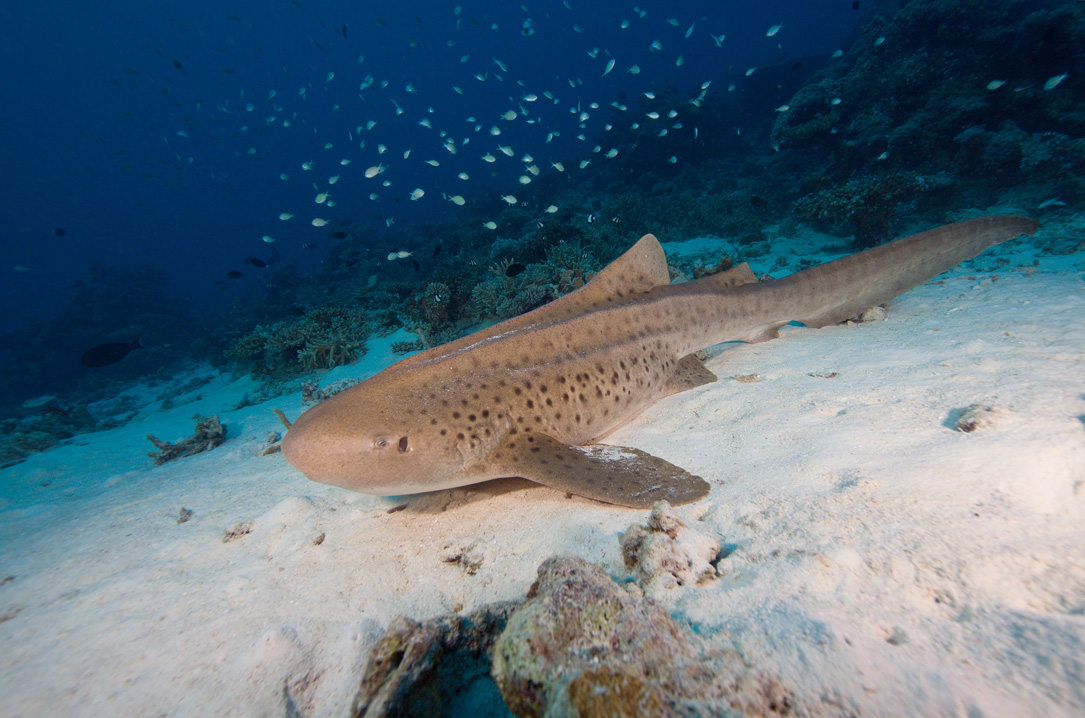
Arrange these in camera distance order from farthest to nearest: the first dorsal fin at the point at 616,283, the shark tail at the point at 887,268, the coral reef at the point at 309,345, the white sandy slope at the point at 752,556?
the coral reef at the point at 309,345 → the shark tail at the point at 887,268 → the first dorsal fin at the point at 616,283 → the white sandy slope at the point at 752,556

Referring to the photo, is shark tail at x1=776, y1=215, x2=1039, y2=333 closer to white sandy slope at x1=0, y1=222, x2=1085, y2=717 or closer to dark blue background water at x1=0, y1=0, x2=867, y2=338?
white sandy slope at x1=0, y1=222, x2=1085, y2=717

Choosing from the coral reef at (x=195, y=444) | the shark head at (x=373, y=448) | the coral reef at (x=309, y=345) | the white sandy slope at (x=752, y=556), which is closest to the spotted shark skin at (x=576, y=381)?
the shark head at (x=373, y=448)

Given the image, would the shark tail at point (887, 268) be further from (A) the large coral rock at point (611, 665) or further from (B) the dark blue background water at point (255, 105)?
(B) the dark blue background water at point (255, 105)

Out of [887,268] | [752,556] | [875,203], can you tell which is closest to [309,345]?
[752,556]

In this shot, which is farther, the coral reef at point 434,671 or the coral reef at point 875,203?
the coral reef at point 875,203

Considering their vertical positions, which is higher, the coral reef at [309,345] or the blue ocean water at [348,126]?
the blue ocean water at [348,126]

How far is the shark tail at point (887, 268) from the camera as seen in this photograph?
5641 mm

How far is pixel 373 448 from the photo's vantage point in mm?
3041

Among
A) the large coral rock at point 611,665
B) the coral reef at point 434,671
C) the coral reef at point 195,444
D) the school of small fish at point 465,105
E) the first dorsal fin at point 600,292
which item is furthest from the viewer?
the school of small fish at point 465,105

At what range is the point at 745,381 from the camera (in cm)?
463

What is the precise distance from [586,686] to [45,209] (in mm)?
174259

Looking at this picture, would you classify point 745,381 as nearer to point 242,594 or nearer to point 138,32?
point 242,594

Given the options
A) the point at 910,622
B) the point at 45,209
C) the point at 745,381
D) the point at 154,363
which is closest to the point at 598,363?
the point at 745,381

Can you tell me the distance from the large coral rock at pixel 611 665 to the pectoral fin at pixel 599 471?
112 centimetres
